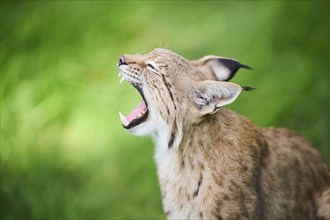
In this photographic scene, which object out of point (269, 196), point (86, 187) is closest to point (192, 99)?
point (269, 196)

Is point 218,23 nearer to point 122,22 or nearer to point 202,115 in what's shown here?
point 122,22

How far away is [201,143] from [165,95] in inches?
17.9

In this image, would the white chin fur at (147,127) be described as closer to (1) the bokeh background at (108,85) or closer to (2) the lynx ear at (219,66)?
(2) the lynx ear at (219,66)

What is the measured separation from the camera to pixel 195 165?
6094mm

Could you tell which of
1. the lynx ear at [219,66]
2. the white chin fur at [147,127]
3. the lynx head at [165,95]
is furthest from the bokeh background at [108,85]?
the white chin fur at [147,127]

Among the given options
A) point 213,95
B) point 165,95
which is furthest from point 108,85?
point 213,95

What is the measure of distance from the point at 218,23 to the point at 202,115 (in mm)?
4304

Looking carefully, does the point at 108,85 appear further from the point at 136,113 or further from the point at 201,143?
the point at 201,143

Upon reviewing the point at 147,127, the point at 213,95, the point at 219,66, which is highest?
the point at 219,66

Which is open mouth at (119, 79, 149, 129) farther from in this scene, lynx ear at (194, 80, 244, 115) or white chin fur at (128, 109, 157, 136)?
lynx ear at (194, 80, 244, 115)

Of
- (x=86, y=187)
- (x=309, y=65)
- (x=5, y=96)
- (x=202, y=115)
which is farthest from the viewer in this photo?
(x=309, y=65)

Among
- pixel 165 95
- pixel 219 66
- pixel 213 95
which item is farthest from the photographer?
pixel 219 66

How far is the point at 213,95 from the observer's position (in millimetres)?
5773

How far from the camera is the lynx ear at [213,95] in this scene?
561cm
